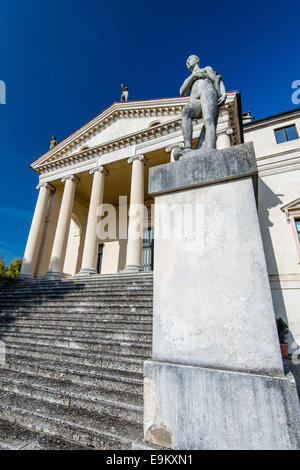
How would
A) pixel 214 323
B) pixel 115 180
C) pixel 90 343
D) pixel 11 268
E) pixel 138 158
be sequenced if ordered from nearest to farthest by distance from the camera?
pixel 214 323, pixel 90 343, pixel 138 158, pixel 115 180, pixel 11 268

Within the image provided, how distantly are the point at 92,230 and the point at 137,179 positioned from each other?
11.8 feet

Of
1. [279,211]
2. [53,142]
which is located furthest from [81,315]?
[53,142]

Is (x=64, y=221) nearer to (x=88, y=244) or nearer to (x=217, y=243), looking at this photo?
(x=88, y=244)

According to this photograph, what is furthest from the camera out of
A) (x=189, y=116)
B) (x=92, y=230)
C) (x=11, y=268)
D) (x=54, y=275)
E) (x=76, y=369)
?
(x=11, y=268)

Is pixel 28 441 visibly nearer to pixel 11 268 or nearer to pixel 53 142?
pixel 53 142

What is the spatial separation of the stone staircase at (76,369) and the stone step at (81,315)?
25 millimetres

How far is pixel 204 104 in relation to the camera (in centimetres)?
274

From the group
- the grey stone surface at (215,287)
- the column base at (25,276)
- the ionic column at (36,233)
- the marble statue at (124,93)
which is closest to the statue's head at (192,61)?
the grey stone surface at (215,287)

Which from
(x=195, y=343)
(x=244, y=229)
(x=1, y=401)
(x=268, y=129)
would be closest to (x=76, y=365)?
(x=1, y=401)

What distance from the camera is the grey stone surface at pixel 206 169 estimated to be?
6.43ft

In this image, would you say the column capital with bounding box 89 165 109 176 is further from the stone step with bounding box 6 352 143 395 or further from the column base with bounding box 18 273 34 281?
the stone step with bounding box 6 352 143 395

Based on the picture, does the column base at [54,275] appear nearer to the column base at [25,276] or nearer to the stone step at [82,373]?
the column base at [25,276]

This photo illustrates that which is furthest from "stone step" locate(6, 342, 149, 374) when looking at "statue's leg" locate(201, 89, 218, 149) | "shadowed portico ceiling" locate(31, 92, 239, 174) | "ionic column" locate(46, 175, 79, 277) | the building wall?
"shadowed portico ceiling" locate(31, 92, 239, 174)

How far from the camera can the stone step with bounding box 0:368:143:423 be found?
2.66m
